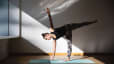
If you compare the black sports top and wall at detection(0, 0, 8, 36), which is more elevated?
wall at detection(0, 0, 8, 36)

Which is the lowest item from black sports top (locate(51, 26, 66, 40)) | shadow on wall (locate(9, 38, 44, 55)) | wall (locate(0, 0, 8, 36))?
shadow on wall (locate(9, 38, 44, 55))

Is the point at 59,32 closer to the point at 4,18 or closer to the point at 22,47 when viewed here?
the point at 22,47

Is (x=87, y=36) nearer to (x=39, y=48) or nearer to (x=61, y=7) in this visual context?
(x=61, y=7)

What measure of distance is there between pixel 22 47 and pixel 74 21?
2.14 m

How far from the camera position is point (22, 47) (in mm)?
4926

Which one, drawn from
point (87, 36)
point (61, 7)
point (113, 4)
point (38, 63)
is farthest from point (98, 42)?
point (38, 63)

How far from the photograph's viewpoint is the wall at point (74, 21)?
492cm

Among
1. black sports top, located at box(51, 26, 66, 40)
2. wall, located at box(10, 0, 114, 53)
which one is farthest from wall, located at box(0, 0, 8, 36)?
black sports top, located at box(51, 26, 66, 40)

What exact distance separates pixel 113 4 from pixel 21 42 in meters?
3.76

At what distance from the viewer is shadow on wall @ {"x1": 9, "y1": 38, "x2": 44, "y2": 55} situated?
489 centimetres

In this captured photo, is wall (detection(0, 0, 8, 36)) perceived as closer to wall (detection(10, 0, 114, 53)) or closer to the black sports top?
wall (detection(10, 0, 114, 53))

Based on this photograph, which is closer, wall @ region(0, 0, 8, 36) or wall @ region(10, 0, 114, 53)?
wall @ region(0, 0, 8, 36)

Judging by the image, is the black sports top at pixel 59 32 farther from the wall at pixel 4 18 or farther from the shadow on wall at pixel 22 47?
the wall at pixel 4 18

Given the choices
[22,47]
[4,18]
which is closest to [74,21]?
[22,47]
